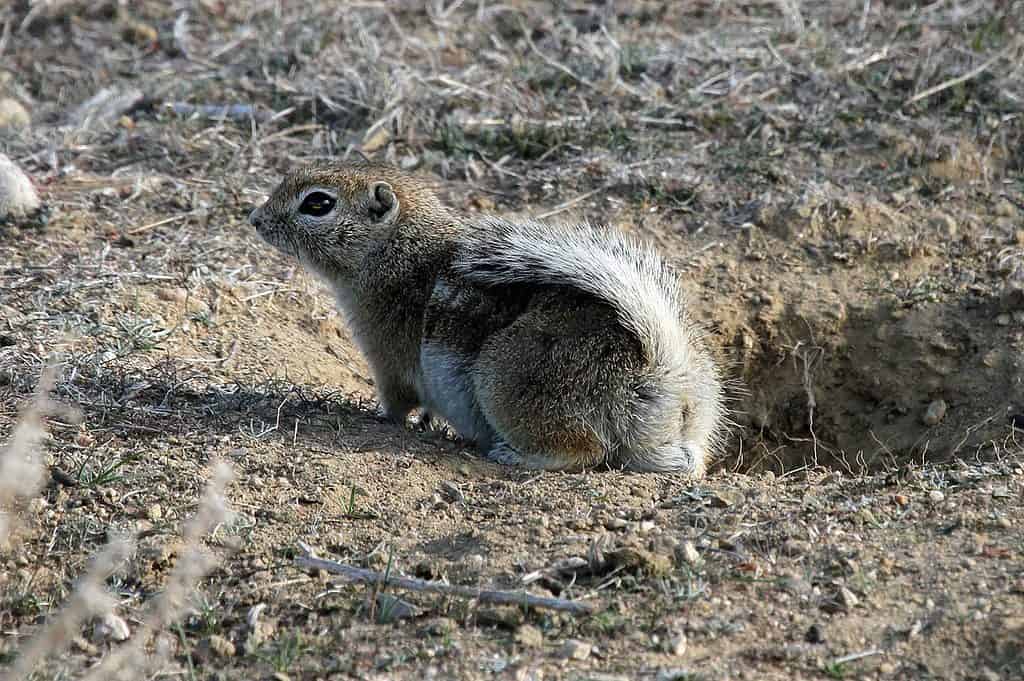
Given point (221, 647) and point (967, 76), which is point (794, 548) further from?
point (967, 76)

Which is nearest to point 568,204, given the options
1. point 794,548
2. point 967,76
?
point 967,76

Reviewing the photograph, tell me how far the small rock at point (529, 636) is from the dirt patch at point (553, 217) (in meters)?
0.01

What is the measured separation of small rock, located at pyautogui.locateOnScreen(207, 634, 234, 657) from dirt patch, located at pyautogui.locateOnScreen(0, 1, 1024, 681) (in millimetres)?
24

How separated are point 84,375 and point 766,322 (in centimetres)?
362

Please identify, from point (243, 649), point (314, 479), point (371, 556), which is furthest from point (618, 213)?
point (243, 649)

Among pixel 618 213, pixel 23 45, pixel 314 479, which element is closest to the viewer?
pixel 314 479

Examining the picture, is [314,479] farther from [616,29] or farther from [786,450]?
[616,29]

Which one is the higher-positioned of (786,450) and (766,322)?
(766,322)

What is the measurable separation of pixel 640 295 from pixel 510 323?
635 mm

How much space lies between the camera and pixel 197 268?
24.4ft

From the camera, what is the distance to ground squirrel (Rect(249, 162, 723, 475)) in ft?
18.4

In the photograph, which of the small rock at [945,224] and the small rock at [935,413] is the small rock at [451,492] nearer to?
the small rock at [935,413]

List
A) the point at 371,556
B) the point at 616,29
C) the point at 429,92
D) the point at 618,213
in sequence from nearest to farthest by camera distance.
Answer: the point at 371,556 → the point at 618,213 → the point at 429,92 → the point at 616,29

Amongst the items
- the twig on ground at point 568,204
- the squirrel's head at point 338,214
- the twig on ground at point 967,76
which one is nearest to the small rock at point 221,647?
the squirrel's head at point 338,214
